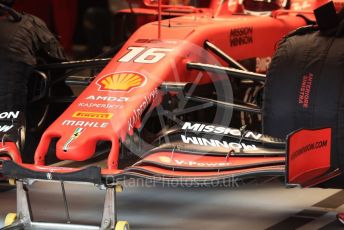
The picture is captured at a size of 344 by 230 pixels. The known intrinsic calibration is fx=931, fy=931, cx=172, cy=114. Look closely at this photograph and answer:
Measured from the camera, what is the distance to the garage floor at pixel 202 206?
4438 mm

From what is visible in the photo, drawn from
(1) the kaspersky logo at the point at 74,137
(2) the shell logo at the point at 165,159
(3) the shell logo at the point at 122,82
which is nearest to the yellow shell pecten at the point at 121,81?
(3) the shell logo at the point at 122,82

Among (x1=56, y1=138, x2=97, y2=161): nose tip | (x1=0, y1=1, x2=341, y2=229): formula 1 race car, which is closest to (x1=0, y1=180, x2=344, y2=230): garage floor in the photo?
(x1=0, y1=1, x2=341, y2=229): formula 1 race car

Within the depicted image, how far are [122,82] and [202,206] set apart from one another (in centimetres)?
79

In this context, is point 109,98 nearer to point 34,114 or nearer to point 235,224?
point 235,224

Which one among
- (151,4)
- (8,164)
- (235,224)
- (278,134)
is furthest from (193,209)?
(151,4)

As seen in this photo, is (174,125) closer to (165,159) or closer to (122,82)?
(122,82)

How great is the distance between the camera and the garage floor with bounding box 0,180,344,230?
4438 millimetres

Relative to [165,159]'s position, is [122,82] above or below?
above

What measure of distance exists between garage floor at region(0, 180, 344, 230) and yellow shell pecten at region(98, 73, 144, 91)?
53 cm

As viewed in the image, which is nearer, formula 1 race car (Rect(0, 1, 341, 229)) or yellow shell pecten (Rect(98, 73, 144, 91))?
formula 1 race car (Rect(0, 1, 341, 229))

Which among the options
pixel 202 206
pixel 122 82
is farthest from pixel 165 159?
pixel 202 206

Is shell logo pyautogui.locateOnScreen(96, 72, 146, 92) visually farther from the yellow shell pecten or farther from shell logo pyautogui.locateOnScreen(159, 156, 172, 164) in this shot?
shell logo pyautogui.locateOnScreen(159, 156, 172, 164)

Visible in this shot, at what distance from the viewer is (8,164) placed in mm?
3965

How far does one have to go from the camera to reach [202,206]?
4750 mm
